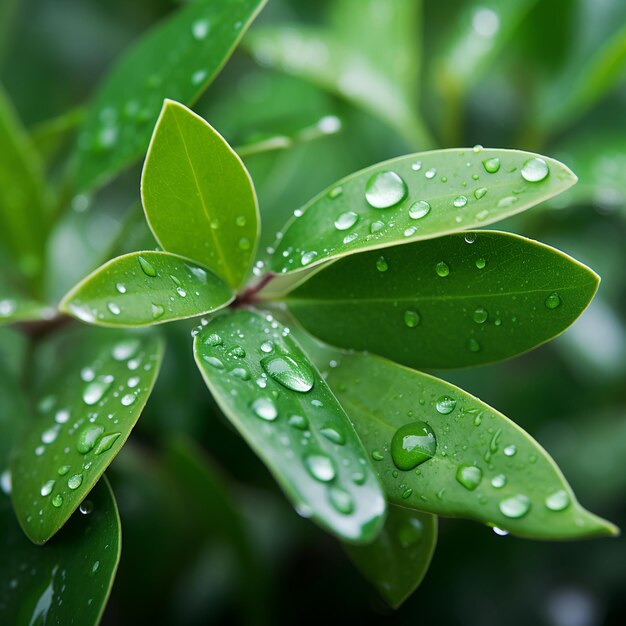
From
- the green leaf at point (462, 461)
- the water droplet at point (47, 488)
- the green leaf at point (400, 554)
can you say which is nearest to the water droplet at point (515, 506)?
the green leaf at point (462, 461)

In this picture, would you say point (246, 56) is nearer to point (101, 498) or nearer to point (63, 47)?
point (63, 47)

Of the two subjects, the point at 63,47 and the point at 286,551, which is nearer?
the point at 286,551

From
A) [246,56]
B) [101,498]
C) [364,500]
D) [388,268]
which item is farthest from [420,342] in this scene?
[246,56]

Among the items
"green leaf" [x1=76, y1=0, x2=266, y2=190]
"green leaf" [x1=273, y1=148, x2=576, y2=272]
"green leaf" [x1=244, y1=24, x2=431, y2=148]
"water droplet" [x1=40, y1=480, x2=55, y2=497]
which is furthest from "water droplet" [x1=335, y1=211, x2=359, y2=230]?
"green leaf" [x1=244, y1=24, x2=431, y2=148]

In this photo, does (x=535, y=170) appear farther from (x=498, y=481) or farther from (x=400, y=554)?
(x=400, y=554)

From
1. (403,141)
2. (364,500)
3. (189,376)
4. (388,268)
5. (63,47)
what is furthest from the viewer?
(63,47)

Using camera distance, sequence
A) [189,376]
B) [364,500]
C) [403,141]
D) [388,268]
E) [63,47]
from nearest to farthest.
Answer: [364,500]
[388,268]
[189,376]
[403,141]
[63,47]

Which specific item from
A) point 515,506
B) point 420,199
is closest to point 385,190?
point 420,199

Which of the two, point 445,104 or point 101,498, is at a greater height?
point 445,104
